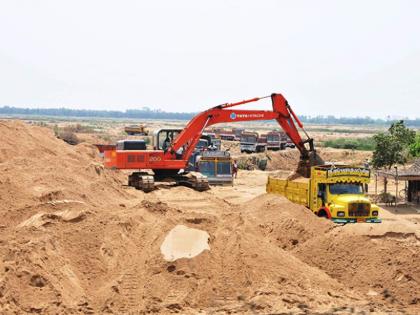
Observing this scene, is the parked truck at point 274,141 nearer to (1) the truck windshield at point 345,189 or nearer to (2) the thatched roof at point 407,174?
(2) the thatched roof at point 407,174

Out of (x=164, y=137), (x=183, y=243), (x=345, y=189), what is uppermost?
(x=164, y=137)

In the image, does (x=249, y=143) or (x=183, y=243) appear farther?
(x=249, y=143)

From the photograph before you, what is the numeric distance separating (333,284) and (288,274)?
124cm

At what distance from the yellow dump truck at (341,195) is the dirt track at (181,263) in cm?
127

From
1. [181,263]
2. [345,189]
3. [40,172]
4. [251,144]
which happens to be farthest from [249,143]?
[181,263]

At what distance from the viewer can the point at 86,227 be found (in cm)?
1875

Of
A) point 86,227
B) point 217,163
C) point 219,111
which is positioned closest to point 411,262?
point 86,227

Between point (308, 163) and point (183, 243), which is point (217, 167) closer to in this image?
point (308, 163)

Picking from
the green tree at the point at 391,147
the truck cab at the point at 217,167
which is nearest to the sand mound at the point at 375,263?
the green tree at the point at 391,147

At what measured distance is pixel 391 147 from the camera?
38031 millimetres

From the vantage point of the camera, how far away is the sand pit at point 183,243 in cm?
1739

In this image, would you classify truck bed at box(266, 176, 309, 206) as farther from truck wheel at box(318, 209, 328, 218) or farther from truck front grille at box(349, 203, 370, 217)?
truck front grille at box(349, 203, 370, 217)

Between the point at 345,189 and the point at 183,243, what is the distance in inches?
320

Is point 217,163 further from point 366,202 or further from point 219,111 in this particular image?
point 366,202
